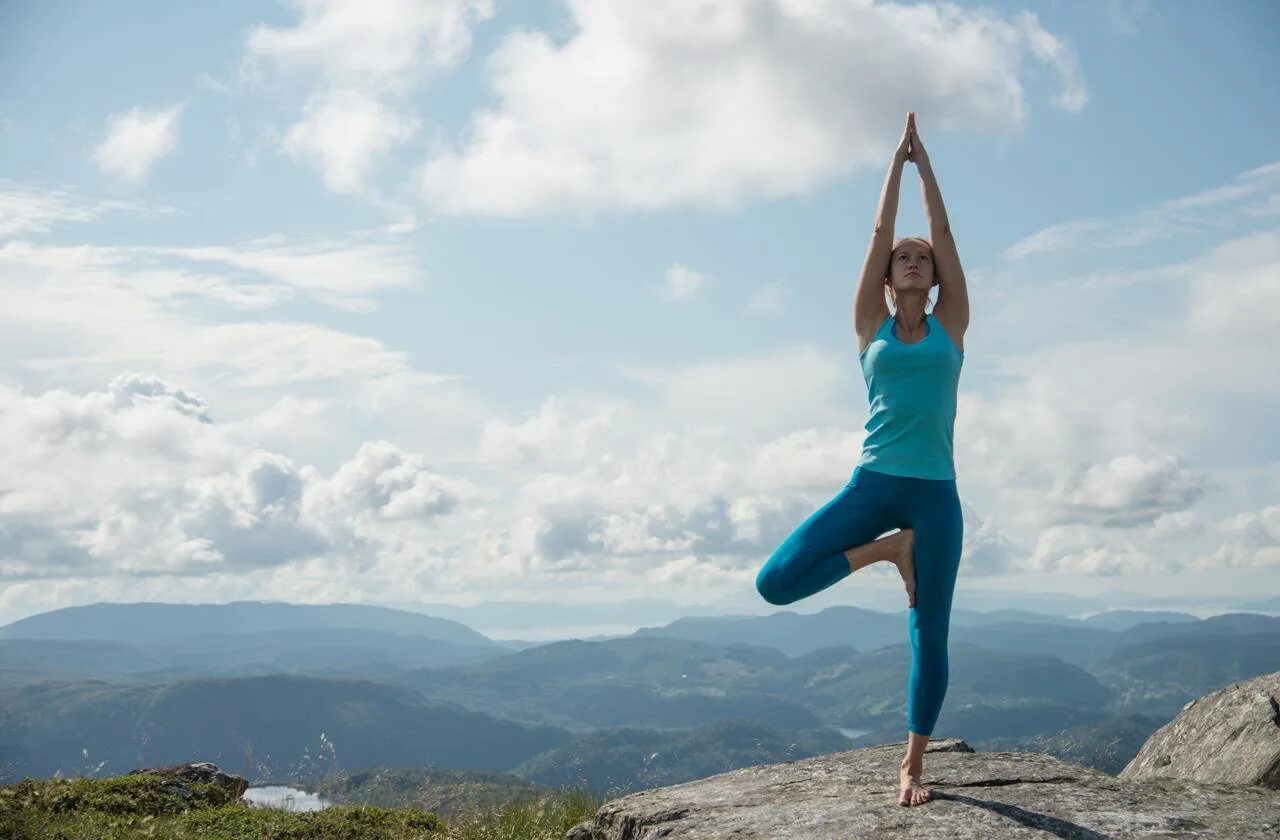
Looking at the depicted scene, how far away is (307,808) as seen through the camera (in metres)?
12.2

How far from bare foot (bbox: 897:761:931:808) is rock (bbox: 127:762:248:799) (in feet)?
28.2

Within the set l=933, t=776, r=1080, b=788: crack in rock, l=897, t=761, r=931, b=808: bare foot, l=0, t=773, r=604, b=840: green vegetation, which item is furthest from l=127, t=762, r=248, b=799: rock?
A: l=933, t=776, r=1080, b=788: crack in rock

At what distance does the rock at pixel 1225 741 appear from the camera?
10.9m

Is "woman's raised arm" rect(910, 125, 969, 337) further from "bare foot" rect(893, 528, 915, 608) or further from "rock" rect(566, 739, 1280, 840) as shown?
"rock" rect(566, 739, 1280, 840)

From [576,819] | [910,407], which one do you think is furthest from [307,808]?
[910,407]

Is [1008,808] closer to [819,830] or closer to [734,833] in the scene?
[819,830]

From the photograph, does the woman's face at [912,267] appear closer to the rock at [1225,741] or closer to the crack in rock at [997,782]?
the crack in rock at [997,782]

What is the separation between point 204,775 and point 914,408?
10.1m

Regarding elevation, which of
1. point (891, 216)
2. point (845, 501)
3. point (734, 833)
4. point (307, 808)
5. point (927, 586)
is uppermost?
point (891, 216)

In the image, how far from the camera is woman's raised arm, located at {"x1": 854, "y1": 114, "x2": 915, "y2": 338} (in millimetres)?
8414

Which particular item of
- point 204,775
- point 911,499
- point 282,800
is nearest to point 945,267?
point 911,499

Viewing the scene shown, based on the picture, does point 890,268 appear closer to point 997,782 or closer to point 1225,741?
point 997,782

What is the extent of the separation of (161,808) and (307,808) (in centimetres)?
160

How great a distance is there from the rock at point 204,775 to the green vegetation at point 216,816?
323 millimetres
